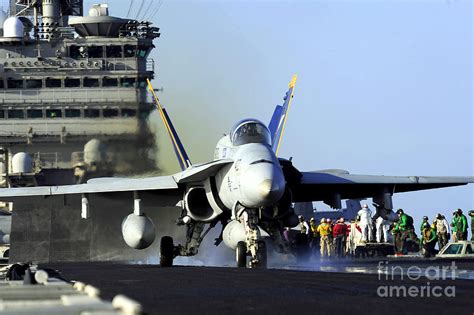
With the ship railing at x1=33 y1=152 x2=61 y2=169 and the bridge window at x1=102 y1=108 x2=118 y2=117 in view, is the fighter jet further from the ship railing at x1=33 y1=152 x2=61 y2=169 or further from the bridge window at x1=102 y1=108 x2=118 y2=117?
the ship railing at x1=33 y1=152 x2=61 y2=169

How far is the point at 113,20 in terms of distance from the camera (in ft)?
200

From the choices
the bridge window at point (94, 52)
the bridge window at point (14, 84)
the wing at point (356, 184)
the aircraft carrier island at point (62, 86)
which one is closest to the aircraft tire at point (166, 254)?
the wing at point (356, 184)

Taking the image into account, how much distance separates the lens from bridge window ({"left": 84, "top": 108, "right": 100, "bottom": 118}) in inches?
2322

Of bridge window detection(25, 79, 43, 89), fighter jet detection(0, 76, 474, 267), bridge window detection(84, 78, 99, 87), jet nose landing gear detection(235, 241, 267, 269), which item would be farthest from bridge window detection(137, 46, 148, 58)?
jet nose landing gear detection(235, 241, 267, 269)

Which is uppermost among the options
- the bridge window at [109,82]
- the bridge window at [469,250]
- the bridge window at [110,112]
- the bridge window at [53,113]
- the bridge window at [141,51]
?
the bridge window at [141,51]

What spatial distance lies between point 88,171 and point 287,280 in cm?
3799

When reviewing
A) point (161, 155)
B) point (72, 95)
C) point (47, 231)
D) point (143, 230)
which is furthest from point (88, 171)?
point (143, 230)

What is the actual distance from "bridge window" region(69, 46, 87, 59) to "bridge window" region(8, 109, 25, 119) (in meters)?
4.28

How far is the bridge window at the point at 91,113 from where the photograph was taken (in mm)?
58969

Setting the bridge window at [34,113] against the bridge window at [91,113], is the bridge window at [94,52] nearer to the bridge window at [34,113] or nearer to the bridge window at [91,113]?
the bridge window at [91,113]

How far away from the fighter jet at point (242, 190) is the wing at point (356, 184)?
19 millimetres

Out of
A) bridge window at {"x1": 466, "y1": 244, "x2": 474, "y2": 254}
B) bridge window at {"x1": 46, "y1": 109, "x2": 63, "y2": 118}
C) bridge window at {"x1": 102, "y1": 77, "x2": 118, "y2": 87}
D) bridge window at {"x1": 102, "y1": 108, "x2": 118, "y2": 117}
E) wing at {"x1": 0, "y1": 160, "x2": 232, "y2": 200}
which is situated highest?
bridge window at {"x1": 102, "y1": 77, "x2": 118, "y2": 87}

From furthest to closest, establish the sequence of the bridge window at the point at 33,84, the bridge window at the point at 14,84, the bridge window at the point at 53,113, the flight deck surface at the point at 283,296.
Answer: the bridge window at the point at 14,84 < the bridge window at the point at 33,84 < the bridge window at the point at 53,113 < the flight deck surface at the point at 283,296

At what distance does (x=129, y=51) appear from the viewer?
201ft
